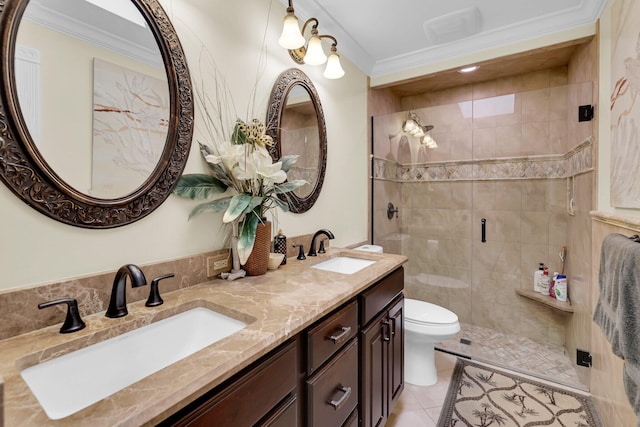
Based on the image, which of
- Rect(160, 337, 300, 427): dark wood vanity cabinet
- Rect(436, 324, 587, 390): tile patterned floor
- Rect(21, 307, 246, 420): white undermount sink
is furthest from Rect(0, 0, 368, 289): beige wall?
Rect(436, 324, 587, 390): tile patterned floor

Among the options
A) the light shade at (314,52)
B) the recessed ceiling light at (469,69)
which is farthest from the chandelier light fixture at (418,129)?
the light shade at (314,52)

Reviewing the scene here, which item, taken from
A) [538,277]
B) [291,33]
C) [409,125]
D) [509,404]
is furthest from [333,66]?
[538,277]

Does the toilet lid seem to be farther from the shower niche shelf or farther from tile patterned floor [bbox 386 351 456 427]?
the shower niche shelf

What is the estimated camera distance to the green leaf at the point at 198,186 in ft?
3.70

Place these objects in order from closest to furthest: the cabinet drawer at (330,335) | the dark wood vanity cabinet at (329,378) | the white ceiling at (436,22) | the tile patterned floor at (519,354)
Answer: the dark wood vanity cabinet at (329,378), the cabinet drawer at (330,335), the white ceiling at (436,22), the tile patterned floor at (519,354)

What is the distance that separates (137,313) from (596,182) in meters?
2.43

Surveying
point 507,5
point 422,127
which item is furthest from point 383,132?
point 507,5

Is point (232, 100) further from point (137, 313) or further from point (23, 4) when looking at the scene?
point (137, 313)

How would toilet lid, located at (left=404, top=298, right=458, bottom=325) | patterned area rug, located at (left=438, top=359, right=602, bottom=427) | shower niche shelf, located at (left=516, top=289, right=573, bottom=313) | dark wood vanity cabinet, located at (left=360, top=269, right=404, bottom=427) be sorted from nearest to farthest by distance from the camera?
dark wood vanity cabinet, located at (left=360, top=269, right=404, bottom=427)
patterned area rug, located at (left=438, top=359, right=602, bottom=427)
toilet lid, located at (left=404, top=298, right=458, bottom=325)
shower niche shelf, located at (left=516, top=289, right=573, bottom=313)

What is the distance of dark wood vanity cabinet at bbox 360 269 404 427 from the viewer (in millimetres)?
1232

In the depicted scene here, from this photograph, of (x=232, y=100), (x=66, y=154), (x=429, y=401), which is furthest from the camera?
(x=429, y=401)

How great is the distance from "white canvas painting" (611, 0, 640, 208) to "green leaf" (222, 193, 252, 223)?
165 cm

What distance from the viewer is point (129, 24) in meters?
0.97

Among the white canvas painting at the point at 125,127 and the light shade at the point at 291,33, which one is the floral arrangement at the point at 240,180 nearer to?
the white canvas painting at the point at 125,127
